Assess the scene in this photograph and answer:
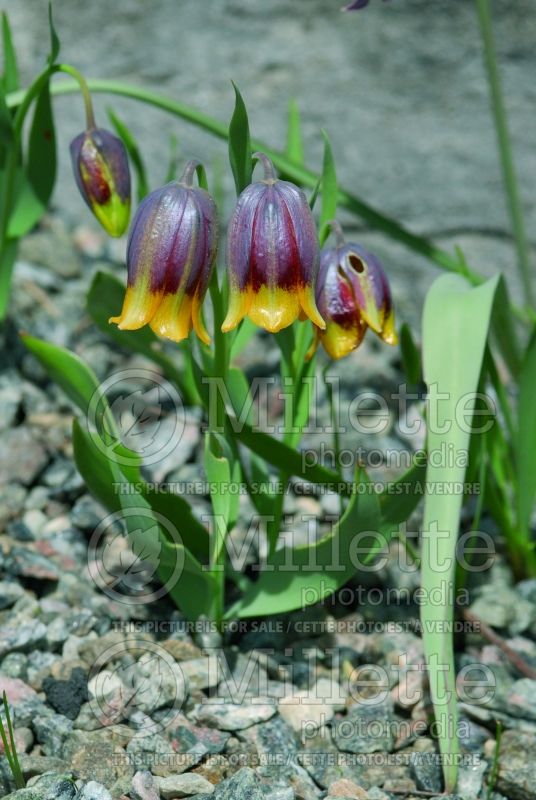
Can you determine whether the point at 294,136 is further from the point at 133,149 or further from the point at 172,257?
the point at 172,257

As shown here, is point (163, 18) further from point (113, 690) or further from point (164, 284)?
point (113, 690)

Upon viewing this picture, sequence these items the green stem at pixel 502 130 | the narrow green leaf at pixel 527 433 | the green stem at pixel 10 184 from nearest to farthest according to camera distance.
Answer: the narrow green leaf at pixel 527 433 < the green stem at pixel 10 184 < the green stem at pixel 502 130

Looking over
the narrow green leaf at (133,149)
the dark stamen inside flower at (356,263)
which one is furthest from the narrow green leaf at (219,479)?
the narrow green leaf at (133,149)

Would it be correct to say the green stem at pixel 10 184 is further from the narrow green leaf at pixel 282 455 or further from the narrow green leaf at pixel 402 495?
the narrow green leaf at pixel 402 495

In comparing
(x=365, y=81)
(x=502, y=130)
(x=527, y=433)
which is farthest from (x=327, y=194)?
(x=365, y=81)

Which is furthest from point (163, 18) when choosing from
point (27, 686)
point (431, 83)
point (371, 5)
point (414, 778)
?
point (414, 778)

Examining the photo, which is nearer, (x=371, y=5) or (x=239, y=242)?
(x=239, y=242)
